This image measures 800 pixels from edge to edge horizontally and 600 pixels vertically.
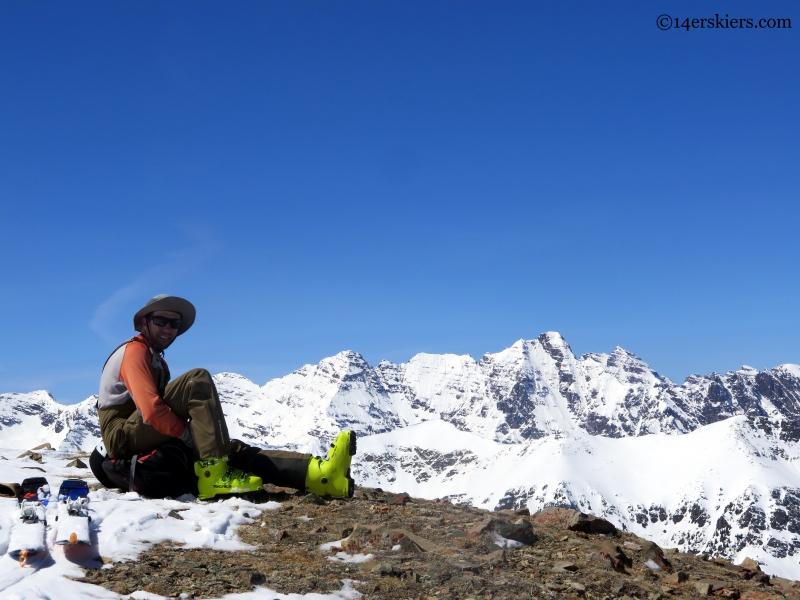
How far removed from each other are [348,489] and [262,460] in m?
1.49

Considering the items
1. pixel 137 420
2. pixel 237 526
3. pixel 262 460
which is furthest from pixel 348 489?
pixel 137 420

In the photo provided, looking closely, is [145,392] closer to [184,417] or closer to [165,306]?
[184,417]

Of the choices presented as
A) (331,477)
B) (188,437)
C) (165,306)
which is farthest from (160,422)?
(331,477)

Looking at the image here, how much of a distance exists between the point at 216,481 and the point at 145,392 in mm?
1691

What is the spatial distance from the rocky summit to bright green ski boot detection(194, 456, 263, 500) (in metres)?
0.55

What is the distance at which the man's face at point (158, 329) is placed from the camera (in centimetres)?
1077

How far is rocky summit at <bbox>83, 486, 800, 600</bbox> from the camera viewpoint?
6828 millimetres

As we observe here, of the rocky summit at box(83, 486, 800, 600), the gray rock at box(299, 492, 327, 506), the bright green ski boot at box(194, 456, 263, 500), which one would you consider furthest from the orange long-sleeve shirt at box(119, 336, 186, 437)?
the gray rock at box(299, 492, 327, 506)

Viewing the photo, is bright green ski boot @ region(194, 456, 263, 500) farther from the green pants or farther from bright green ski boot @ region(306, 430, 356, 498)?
bright green ski boot @ region(306, 430, 356, 498)

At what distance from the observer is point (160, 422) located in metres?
10.0

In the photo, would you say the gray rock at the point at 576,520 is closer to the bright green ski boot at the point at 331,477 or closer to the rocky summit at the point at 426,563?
the rocky summit at the point at 426,563

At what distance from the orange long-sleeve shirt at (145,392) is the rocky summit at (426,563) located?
1.60 m

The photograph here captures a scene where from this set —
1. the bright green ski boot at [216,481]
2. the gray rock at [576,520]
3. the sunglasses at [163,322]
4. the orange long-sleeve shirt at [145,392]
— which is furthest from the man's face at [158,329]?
the gray rock at [576,520]

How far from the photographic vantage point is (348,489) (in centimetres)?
1143
